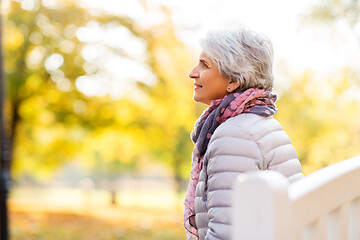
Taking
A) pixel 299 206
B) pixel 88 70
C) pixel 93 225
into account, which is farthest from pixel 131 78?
pixel 299 206

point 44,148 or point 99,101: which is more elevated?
point 99,101

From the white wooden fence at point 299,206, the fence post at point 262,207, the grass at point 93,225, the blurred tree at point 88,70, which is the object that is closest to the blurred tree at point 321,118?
the blurred tree at point 88,70

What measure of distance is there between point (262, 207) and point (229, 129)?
76 cm

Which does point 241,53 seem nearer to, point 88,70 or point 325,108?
point 325,108

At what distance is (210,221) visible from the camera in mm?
1566

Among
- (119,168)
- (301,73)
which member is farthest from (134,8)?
(119,168)

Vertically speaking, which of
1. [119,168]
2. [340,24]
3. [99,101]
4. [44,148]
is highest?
[340,24]

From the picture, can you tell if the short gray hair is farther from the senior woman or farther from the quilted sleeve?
the quilted sleeve

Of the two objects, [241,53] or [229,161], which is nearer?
[229,161]

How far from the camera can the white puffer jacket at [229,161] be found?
5.05 ft

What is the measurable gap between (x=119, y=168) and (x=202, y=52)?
30.5m

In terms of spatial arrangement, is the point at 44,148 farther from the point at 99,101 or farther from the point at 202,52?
the point at 202,52

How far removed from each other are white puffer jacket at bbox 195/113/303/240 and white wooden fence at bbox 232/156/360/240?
387mm

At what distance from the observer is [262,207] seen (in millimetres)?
861
